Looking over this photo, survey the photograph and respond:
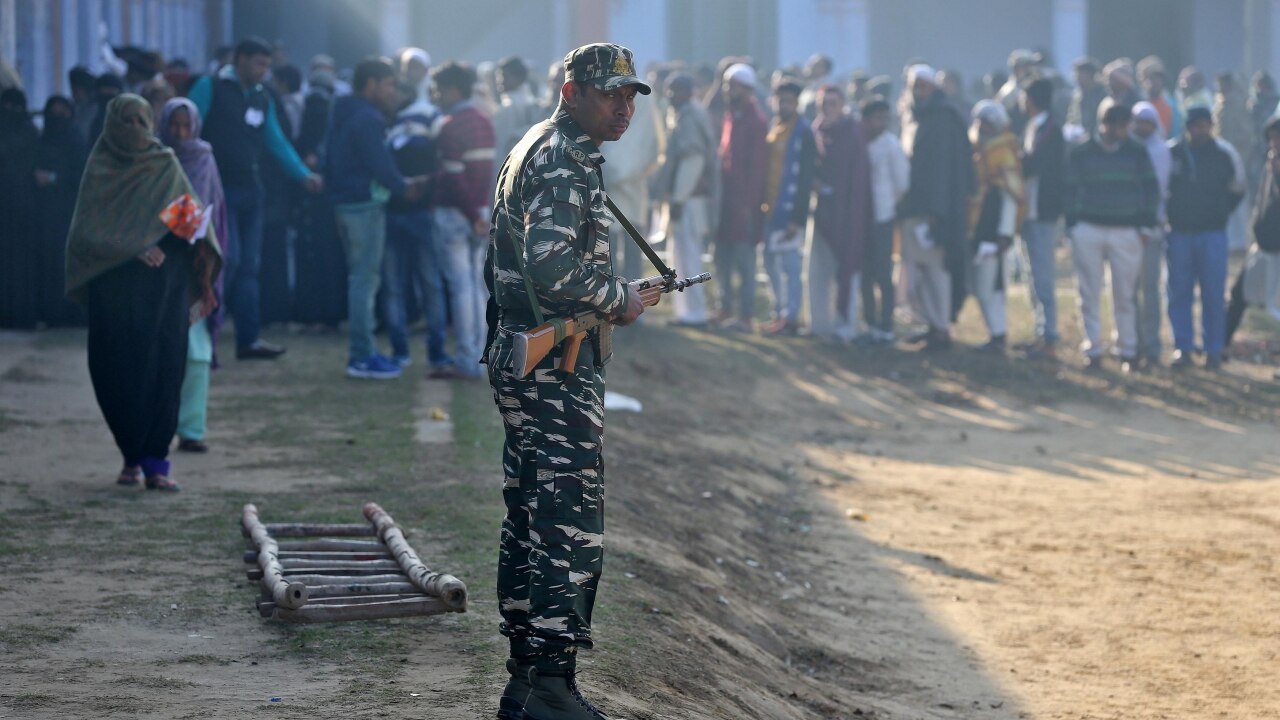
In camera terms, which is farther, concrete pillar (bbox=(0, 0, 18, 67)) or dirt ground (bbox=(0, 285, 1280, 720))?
concrete pillar (bbox=(0, 0, 18, 67))

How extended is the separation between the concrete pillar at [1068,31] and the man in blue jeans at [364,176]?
21760 mm

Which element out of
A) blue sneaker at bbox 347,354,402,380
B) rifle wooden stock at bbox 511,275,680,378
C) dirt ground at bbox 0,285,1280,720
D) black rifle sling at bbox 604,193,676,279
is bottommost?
dirt ground at bbox 0,285,1280,720

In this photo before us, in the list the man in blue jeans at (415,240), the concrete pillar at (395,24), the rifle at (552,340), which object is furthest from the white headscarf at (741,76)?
the concrete pillar at (395,24)

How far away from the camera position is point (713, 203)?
53.4 ft

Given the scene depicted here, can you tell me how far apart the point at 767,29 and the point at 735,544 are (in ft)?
74.3

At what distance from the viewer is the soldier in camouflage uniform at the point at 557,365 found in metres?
5.08

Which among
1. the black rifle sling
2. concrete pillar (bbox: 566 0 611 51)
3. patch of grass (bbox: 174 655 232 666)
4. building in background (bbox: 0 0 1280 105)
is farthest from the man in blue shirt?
concrete pillar (bbox: 566 0 611 51)

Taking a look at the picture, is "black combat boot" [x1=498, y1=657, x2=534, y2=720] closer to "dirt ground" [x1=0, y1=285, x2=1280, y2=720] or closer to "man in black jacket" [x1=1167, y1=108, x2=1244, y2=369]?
"dirt ground" [x1=0, y1=285, x2=1280, y2=720]

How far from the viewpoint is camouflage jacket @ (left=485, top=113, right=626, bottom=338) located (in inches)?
199

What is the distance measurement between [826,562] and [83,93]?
26.2 ft

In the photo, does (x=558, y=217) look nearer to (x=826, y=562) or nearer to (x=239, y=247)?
(x=826, y=562)

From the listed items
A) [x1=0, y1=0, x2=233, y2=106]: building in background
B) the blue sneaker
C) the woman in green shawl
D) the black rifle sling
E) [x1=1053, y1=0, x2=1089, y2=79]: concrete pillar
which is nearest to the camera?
the black rifle sling

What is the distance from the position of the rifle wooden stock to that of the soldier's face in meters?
0.56

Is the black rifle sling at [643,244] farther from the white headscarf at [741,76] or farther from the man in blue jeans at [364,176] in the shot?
the white headscarf at [741,76]
